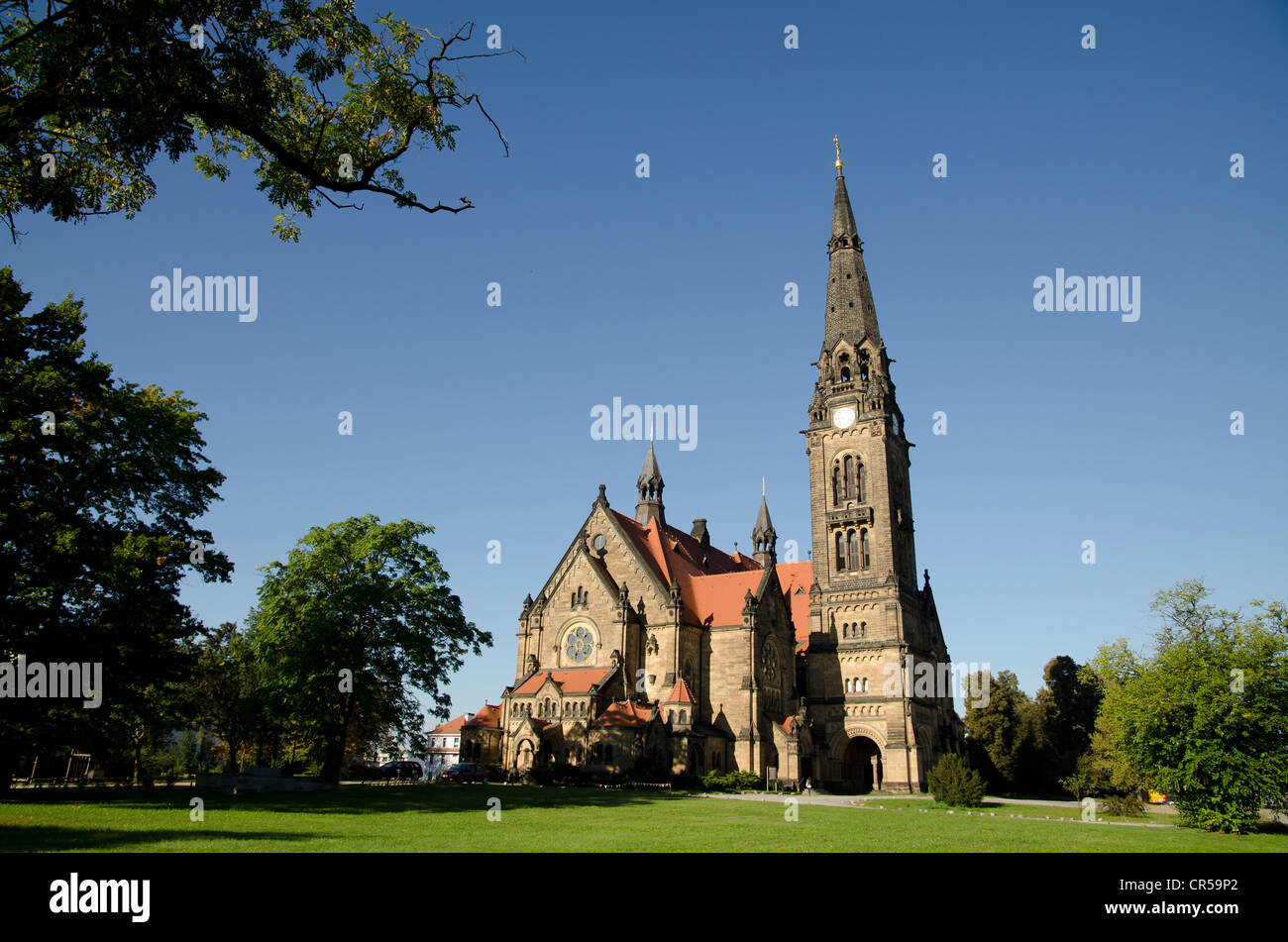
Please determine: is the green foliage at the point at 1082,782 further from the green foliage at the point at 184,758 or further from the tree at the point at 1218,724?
the green foliage at the point at 184,758

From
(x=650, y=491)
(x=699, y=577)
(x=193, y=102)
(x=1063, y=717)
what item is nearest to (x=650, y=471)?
(x=650, y=491)

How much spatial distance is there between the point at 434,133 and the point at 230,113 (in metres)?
2.62

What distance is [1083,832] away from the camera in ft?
79.8

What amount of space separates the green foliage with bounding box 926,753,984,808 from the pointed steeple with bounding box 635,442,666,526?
1208 inches

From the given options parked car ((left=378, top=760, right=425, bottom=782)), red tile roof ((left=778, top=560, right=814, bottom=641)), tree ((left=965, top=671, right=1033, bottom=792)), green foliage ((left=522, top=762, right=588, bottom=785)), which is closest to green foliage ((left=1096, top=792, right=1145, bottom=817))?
tree ((left=965, top=671, right=1033, bottom=792))

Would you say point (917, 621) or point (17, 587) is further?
point (917, 621)

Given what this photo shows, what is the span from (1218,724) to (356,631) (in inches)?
1320

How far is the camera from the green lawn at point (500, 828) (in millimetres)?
15555

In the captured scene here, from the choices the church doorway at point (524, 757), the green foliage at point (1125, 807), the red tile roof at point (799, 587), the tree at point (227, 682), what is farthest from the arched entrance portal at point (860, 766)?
the tree at point (227, 682)

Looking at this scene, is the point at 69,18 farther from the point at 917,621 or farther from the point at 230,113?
the point at 917,621

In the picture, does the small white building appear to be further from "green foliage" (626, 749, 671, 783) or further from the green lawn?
the green lawn

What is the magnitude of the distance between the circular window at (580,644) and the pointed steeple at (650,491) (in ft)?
50.6

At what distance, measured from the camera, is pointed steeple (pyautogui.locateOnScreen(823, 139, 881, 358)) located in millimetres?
61531

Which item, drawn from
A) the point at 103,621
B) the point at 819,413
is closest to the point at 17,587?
the point at 103,621
